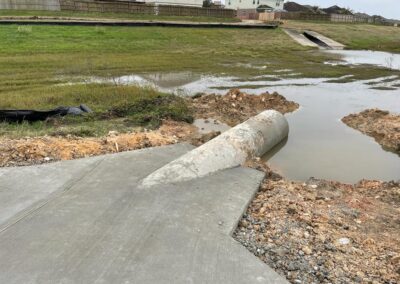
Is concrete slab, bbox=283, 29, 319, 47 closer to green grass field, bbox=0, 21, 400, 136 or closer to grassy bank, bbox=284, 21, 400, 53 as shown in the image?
green grass field, bbox=0, 21, 400, 136

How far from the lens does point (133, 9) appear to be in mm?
43812

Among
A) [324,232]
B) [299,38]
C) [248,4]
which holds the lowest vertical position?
[324,232]

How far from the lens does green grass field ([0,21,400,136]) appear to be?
1122 centimetres

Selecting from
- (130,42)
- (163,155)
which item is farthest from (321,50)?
(163,155)

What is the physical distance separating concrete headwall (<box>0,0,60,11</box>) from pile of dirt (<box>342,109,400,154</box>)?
33.1m

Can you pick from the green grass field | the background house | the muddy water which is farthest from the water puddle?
the background house

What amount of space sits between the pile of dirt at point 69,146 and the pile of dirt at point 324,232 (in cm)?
262

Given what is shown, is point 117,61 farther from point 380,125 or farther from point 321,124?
point 380,125

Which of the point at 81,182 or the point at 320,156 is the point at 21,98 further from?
the point at 320,156

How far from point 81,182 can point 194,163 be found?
168 centimetres

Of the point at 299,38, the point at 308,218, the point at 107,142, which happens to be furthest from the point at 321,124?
the point at 299,38

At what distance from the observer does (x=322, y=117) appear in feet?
41.0

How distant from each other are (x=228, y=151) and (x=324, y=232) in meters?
2.43

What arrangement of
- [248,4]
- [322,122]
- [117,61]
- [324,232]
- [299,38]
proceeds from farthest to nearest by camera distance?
1. [248,4]
2. [299,38]
3. [117,61]
4. [322,122]
5. [324,232]
